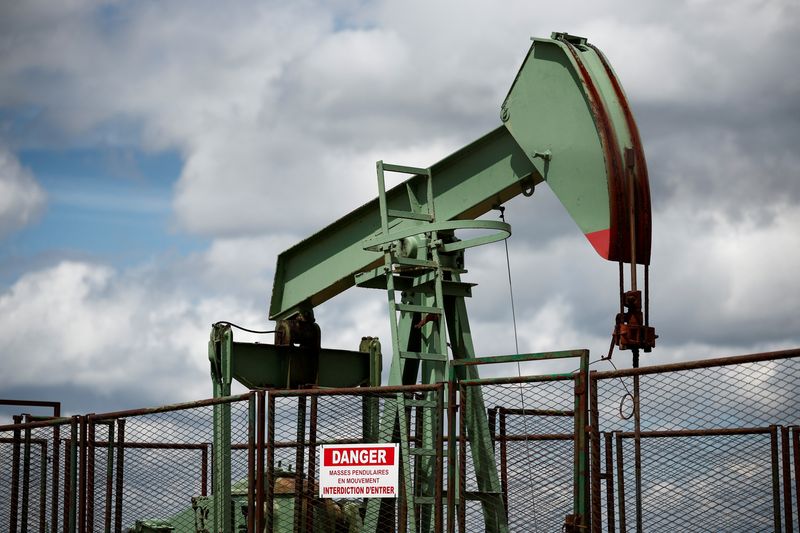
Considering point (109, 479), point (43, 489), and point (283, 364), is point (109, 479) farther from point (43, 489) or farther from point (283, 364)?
point (283, 364)

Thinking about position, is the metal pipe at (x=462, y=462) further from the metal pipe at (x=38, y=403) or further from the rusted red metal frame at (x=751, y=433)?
the metal pipe at (x=38, y=403)

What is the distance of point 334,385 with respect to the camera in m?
13.6

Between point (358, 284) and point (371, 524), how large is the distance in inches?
108

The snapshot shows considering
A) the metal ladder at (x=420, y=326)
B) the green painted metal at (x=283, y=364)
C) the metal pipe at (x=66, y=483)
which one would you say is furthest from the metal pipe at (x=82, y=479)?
the metal ladder at (x=420, y=326)

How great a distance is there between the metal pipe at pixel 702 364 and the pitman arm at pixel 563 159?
187cm

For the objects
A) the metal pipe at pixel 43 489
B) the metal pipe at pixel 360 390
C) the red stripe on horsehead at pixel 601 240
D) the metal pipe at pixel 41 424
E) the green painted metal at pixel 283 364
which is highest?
the red stripe on horsehead at pixel 601 240

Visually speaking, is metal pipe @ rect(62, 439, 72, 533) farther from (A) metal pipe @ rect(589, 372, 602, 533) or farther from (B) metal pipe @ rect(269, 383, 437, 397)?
(A) metal pipe @ rect(589, 372, 602, 533)

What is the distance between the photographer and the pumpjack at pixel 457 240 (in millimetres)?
10172

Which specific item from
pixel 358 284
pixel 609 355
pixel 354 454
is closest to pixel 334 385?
pixel 358 284

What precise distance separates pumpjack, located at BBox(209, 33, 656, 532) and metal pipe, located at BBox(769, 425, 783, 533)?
2.27m

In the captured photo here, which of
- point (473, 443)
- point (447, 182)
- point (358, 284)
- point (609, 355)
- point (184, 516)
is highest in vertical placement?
point (447, 182)

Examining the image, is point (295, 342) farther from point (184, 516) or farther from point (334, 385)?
point (184, 516)

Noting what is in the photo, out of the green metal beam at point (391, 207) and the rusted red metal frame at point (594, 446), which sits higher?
the green metal beam at point (391, 207)

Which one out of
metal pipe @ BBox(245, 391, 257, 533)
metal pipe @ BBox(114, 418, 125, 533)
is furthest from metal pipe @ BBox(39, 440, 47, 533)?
metal pipe @ BBox(245, 391, 257, 533)
